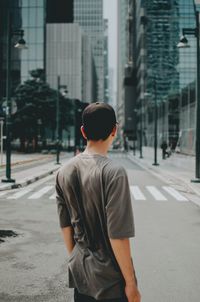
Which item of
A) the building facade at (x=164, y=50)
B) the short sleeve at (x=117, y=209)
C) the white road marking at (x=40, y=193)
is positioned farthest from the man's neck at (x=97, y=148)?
the building facade at (x=164, y=50)

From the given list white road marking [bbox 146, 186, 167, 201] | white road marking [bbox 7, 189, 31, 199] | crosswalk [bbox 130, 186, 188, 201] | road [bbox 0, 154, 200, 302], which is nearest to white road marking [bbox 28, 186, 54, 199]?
white road marking [bbox 7, 189, 31, 199]

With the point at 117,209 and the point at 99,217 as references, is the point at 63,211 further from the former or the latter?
the point at 117,209

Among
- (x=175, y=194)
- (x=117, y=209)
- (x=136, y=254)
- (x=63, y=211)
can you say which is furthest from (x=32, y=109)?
(x=117, y=209)

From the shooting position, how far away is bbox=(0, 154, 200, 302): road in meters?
4.97

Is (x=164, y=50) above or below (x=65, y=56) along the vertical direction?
below

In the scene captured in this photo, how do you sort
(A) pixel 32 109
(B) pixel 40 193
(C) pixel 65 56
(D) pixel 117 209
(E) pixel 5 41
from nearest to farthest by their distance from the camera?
(D) pixel 117 209, (B) pixel 40 193, (A) pixel 32 109, (E) pixel 5 41, (C) pixel 65 56

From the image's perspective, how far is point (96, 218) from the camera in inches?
96.3

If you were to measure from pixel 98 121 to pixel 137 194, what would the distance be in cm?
1317

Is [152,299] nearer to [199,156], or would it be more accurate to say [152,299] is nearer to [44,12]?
[199,156]

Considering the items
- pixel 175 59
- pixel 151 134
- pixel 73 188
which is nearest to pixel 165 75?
pixel 175 59

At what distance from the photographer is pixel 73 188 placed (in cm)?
248

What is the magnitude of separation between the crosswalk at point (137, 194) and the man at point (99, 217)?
38.0 ft

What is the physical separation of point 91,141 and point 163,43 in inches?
4341

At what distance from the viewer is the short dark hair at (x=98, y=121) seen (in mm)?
2502
